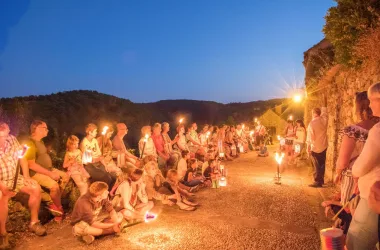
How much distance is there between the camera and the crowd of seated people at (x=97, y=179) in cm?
524

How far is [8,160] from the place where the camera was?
5.40m

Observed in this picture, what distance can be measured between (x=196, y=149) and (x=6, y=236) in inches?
339

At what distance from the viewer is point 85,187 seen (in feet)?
22.7

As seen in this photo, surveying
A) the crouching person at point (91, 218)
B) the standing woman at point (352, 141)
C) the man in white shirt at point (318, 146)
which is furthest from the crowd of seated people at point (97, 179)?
the standing woman at point (352, 141)

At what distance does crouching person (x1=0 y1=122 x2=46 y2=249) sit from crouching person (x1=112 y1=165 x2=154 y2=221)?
1.34m

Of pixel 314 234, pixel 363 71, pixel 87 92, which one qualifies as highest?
pixel 87 92

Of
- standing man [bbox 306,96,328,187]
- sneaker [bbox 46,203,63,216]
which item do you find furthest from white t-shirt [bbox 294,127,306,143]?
sneaker [bbox 46,203,63,216]

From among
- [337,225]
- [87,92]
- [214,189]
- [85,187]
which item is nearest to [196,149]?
[214,189]

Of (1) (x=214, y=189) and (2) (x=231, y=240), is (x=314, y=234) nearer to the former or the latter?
(2) (x=231, y=240)

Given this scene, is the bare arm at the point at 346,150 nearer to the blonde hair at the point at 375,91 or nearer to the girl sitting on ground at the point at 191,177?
the blonde hair at the point at 375,91

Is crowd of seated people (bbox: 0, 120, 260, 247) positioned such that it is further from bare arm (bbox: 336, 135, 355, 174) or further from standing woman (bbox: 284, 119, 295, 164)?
standing woman (bbox: 284, 119, 295, 164)

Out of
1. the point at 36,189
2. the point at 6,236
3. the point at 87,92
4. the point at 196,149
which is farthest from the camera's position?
the point at 87,92

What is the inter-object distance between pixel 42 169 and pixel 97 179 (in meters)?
1.23

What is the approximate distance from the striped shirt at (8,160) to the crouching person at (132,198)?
1.76 m
